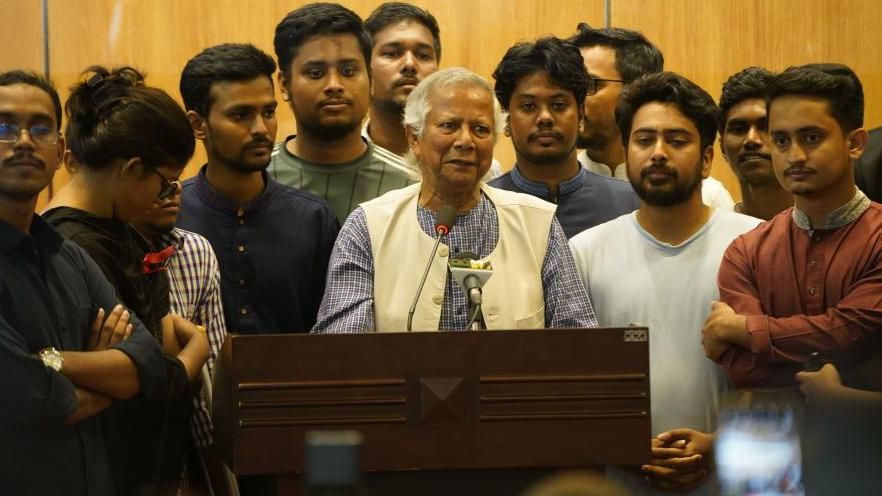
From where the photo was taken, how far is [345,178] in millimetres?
3738

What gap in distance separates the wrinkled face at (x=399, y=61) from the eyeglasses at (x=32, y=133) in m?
1.60

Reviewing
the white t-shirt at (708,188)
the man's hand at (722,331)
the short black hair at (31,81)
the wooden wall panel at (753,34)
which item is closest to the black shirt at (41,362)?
the short black hair at (31,81)

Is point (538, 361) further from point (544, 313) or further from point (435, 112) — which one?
point (435, 112)

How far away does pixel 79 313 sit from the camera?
2617mm

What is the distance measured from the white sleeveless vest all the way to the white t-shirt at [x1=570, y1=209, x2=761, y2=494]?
0.26 metres

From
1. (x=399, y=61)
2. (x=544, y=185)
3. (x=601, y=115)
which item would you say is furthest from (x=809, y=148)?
(x=399, y=61)

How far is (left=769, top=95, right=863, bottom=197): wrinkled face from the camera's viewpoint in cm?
301

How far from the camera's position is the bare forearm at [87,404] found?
2496mm

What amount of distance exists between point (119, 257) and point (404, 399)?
759mm

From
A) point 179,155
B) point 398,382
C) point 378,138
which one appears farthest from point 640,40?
point 398,382

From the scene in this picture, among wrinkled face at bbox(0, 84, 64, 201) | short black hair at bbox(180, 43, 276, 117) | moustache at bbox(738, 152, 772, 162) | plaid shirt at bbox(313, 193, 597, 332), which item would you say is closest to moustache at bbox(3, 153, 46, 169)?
wrinkled face at bbox(0, 84, 64, 201)

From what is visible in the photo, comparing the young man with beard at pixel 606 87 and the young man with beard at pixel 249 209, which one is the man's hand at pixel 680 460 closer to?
the young man with beard at pixel 249 209

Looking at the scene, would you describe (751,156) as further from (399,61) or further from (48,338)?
(48,338)

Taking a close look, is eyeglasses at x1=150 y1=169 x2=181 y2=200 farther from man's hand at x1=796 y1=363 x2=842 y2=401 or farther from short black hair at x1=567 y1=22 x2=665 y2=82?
short black hair at x1=567 y1=22 x2=665 y2=82
